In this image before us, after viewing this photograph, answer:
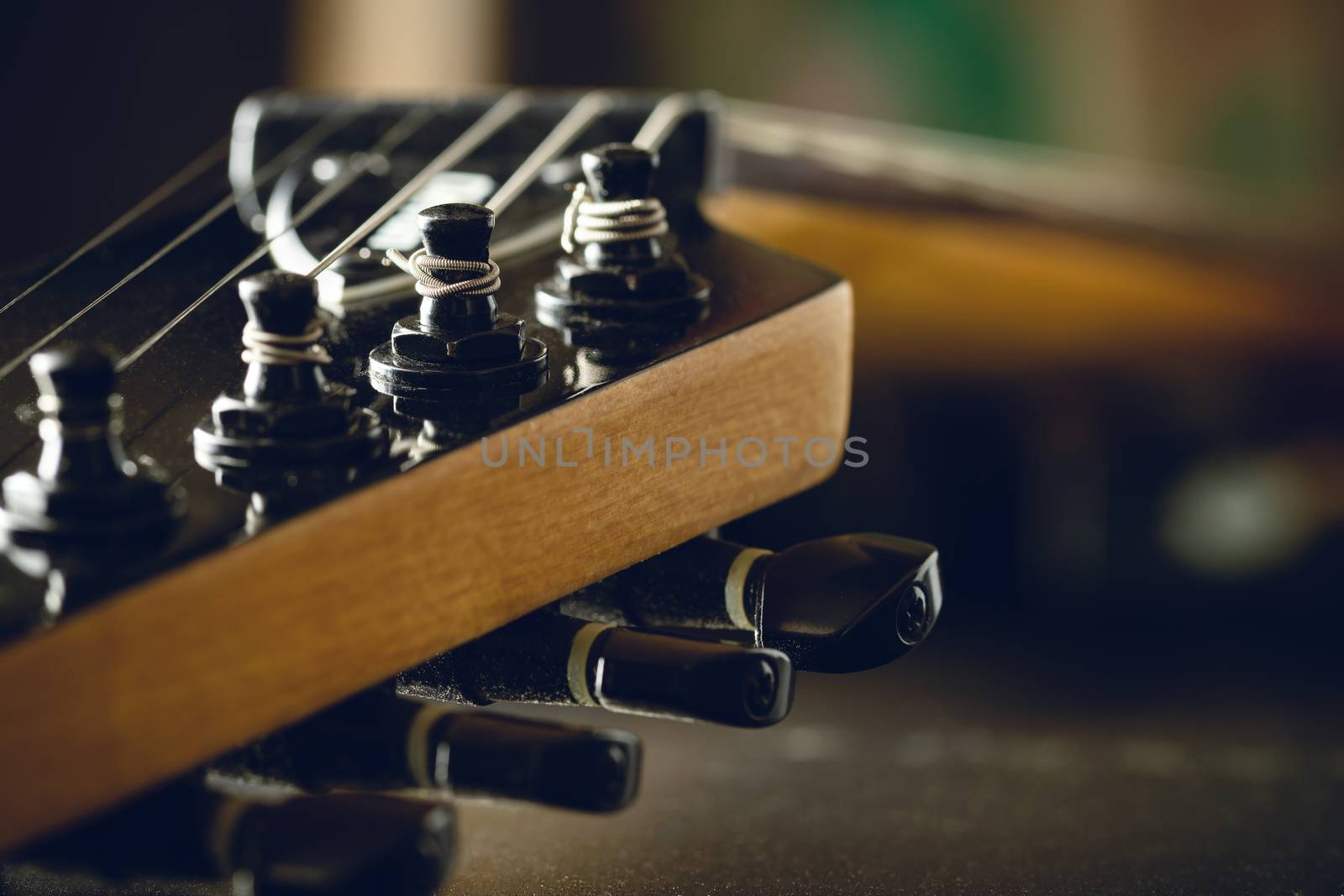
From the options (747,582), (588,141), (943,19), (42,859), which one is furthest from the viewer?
(943,19)

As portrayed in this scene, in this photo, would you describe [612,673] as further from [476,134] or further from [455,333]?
[476,134]

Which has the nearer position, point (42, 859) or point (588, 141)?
point (42, 859)

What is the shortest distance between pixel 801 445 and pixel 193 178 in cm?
62

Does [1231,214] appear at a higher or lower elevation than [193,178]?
lower

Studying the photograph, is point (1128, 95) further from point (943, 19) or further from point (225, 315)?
point (225, 315)

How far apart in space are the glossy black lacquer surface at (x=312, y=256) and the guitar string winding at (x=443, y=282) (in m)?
0.05

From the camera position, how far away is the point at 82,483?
451 mm

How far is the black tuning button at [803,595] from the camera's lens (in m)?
0.58

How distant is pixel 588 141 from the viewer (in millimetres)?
1038

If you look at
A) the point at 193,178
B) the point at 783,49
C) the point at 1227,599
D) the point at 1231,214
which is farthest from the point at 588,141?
the point at 783,49

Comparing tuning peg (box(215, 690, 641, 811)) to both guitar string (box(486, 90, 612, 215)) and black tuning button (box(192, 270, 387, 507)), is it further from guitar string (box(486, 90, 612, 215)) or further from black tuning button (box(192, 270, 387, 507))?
guitar string (box(486, 90, 612, 215))

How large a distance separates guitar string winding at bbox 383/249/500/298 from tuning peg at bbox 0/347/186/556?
0.16 m

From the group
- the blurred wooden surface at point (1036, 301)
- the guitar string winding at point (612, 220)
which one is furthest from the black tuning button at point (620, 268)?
the blurred wooden surface at point (1036, 301)

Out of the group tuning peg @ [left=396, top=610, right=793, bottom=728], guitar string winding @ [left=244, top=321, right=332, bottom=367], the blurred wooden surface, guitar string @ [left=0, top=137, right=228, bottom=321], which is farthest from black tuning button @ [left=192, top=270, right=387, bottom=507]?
the blurred wooden surface
